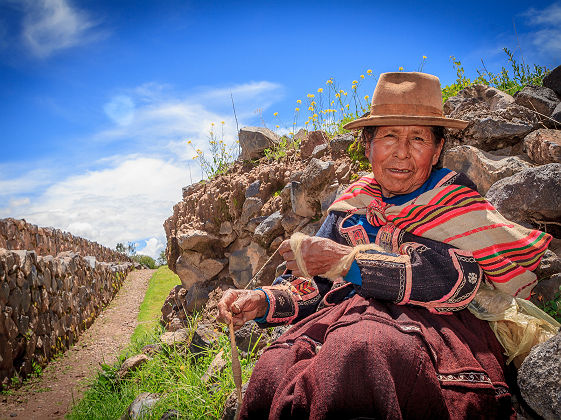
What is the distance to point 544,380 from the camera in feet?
5.73

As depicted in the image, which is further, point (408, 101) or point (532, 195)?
point (532, 195)

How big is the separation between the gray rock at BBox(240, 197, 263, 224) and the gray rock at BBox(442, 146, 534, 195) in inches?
128

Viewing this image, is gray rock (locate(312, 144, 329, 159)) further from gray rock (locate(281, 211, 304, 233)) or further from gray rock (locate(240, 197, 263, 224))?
gray rock (locate(240, 197, 263, 224))

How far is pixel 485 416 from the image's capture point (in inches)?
67.3

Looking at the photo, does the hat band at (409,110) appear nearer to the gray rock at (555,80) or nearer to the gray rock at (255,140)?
the gray rock at (555,80)

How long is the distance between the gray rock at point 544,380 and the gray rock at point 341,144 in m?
3.93

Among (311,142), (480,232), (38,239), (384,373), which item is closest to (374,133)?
(480,232)

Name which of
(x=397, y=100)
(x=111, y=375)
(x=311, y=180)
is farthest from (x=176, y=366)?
(x=397, y=100)

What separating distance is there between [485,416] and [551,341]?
0.45 m

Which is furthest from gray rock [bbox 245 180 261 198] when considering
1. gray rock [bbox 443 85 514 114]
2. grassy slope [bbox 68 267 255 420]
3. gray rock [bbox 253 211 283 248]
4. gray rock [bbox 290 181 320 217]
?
gray rock [bbox 443 85 514 114]

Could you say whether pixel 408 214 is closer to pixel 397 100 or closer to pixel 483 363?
pixel 397 100

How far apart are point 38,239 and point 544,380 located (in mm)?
14509

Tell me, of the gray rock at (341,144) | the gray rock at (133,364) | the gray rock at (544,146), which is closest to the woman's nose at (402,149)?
the gray rock at (544,146)

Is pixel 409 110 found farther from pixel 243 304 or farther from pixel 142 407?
pixel 142 407
